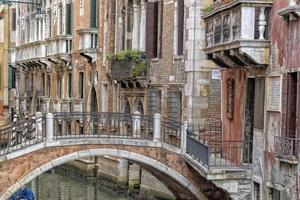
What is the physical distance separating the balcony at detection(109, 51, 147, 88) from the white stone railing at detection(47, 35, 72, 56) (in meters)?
7.82

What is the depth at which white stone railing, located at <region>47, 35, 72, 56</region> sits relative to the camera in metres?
33.4

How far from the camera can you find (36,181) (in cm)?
3061

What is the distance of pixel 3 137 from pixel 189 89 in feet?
14.8

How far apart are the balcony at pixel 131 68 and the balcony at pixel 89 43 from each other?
4.28 m

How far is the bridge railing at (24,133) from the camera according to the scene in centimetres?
1808

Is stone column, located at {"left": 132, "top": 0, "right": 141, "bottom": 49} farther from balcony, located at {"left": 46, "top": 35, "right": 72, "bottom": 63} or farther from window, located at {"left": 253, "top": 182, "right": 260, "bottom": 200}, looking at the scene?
window, located at {"left": 253, "top": 182, "right": 260, "bottom": 200}

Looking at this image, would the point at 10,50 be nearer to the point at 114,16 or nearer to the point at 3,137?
the point at 114,16

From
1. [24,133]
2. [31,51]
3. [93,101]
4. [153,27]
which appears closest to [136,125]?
[24,133]

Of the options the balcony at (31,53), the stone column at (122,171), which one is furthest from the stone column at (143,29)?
the balcony at (31,53)

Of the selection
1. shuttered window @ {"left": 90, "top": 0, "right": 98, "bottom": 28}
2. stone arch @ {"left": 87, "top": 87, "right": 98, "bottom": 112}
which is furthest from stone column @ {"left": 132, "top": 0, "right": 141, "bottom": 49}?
stone arch @ {"left": 87, "top": 87, "right": 98, "bottom": 112}

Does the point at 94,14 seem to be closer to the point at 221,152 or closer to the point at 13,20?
the point at 221,152

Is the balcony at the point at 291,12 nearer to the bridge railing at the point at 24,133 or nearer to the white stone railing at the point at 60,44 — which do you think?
the bridge railing at the point at 24,133

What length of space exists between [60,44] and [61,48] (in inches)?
7.0

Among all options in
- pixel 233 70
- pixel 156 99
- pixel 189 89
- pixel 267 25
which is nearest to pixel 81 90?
pixel 156 99
